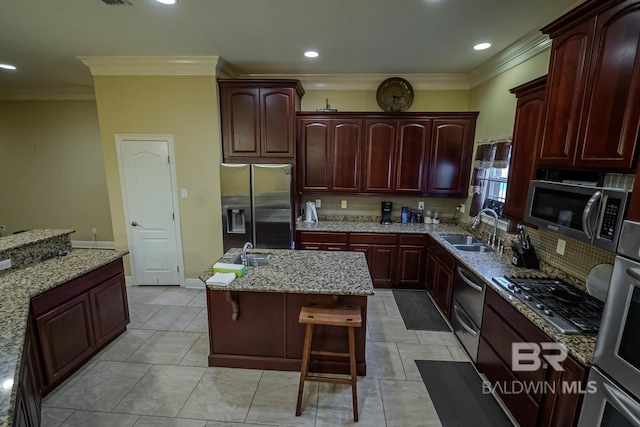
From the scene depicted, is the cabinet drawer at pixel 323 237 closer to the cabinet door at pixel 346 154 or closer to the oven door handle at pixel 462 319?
the cabinet door at pixel 346 154

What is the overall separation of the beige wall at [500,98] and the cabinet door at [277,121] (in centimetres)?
244

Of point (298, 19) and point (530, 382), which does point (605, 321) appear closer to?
point (530, 382)

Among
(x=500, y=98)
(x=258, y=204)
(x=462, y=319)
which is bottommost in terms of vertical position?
(x=462, y=319)

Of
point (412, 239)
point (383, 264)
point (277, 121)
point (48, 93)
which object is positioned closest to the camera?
point (277, 121)

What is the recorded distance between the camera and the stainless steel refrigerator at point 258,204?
3.68m

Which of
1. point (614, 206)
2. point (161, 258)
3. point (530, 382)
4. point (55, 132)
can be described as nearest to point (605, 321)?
point (614, 206)

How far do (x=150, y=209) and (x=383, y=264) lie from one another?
10.9 feet

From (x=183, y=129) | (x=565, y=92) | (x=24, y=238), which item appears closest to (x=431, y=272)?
(x=565, y=92)

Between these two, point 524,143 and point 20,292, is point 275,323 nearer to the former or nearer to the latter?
point 20,292

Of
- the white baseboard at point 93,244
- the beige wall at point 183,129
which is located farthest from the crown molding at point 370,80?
the white baseboard at point 93,244

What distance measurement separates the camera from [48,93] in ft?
16.8

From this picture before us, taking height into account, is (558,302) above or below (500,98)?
below

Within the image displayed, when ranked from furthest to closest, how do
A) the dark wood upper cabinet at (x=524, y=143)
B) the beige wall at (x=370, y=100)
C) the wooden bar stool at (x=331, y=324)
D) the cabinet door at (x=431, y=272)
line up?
the beige wall at (x=370, y=100), the cabinet door at (x=431, y=272), the dark wood upper cabinet at (x=524, y=143), the wooden bar stool at (x=331, y=324)

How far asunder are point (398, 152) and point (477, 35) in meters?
1.57
